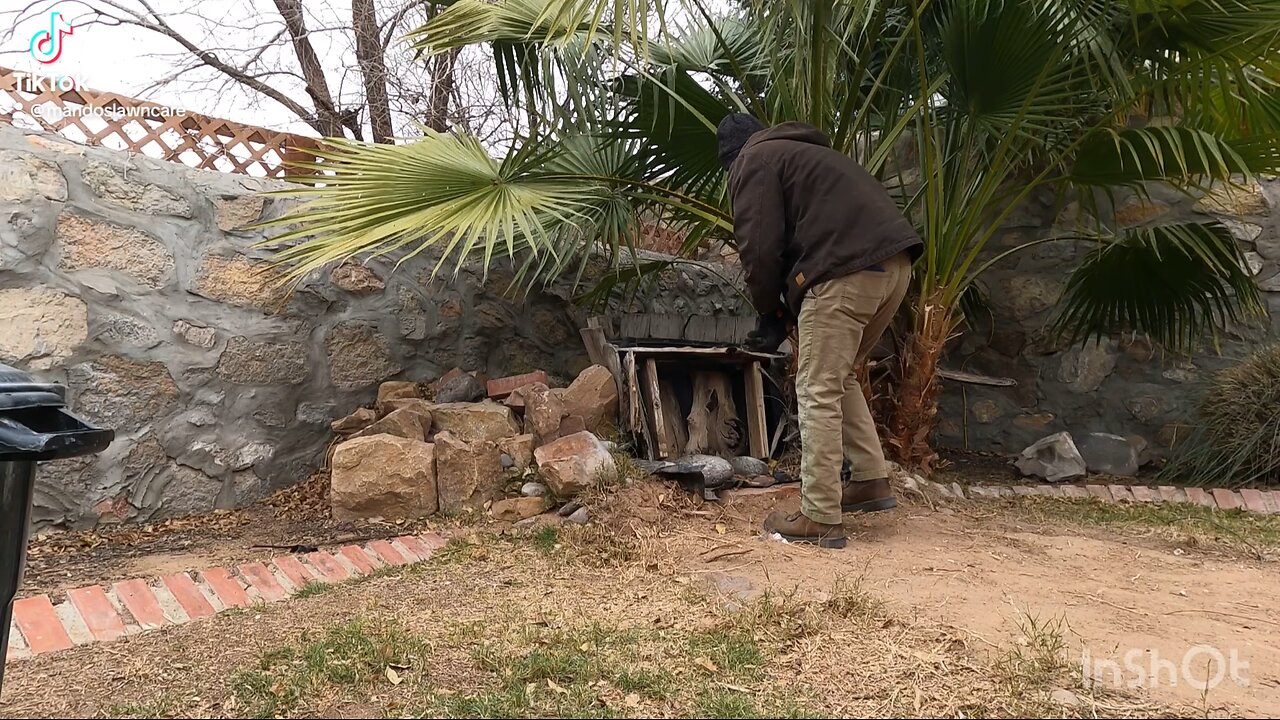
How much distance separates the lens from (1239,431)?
13.0ft

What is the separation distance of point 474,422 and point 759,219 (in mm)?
1600

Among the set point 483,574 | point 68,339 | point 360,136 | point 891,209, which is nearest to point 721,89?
point 891,209

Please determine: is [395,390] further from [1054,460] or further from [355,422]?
[1054,460]

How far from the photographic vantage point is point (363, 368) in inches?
147

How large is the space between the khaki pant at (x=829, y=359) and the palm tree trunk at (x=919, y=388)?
85 cm

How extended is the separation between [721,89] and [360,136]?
403 centimetres

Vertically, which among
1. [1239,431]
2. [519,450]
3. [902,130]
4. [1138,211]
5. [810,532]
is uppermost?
[902,130]

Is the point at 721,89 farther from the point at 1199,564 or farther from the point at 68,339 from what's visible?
the point at 68,339

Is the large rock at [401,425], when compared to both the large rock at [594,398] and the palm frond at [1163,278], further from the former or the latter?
the palm frond at [1163,278]

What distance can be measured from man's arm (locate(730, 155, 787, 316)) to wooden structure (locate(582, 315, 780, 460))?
111cm

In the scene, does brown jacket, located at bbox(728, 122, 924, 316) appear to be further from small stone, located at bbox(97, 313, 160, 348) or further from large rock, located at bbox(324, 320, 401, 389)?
small stone, located at bbox(97, 313, 160, 348)

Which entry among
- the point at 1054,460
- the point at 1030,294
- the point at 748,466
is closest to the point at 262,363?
the point at 748,466

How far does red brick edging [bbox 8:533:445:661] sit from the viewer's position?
186 centimetres

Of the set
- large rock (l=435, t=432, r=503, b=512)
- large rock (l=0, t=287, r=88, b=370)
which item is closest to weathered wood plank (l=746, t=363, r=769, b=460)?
large rock (l=435, t=432, r=503, b=512)
